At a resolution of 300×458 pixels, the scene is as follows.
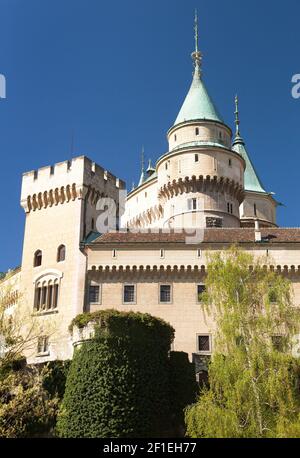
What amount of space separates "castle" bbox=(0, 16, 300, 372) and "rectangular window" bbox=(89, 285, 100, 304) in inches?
2.7

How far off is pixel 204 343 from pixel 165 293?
4233mm

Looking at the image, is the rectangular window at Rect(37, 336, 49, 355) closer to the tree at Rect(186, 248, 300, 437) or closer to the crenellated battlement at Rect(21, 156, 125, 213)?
the crenellated battlement at Rect(21, 156, 125, 213)

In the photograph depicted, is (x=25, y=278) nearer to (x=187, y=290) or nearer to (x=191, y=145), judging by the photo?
(x=187, y=290)

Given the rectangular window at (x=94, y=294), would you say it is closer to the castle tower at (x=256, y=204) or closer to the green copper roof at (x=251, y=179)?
the castle tower at (x=256, y=204)

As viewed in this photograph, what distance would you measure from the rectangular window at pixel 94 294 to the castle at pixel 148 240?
7cm

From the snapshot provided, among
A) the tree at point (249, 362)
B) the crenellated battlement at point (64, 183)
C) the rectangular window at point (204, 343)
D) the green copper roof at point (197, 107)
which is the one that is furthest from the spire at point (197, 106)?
the tree at point (249, 362)

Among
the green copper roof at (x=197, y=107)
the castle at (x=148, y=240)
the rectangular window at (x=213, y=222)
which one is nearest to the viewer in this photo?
the castle at (x=148, y=240)

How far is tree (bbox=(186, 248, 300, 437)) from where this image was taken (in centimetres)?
2651

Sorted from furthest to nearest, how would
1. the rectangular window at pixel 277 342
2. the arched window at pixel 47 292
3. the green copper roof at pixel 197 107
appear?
the green copper roof at pixel 197 107 < the arched window at pixel 47 292 < the rectangular window at pixel 277 342

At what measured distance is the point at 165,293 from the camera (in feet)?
137

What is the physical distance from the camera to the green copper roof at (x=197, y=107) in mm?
54031

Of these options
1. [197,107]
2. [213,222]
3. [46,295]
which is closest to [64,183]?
[46,295]
